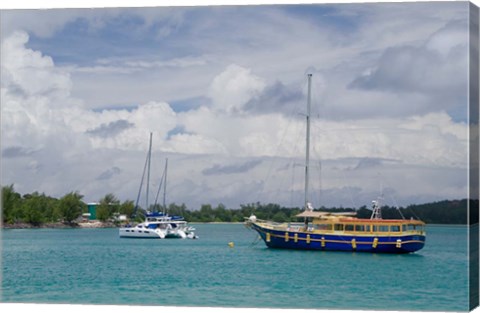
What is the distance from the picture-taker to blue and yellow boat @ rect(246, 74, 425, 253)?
24.0 metres

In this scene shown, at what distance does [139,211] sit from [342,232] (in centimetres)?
639

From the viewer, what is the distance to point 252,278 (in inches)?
886

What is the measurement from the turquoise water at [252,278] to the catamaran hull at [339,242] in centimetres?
22

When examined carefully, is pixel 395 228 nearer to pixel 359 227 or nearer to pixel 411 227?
pixel 359 227

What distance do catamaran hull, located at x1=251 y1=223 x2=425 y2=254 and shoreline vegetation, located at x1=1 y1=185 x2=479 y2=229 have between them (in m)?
1.30

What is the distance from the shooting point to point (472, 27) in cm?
1944

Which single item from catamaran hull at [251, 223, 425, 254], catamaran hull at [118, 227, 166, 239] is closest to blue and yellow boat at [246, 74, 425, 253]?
catamaran hull at [251, 223, 425, 254]

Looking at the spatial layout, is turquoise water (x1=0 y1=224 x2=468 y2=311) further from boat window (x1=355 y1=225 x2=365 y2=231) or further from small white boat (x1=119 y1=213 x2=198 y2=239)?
small white boat (x1=119 y1=213 x2=198 y2=239)

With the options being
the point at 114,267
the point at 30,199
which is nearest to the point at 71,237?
the point at 30,199

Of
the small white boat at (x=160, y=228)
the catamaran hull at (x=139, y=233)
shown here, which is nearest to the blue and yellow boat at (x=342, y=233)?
the small white boat at (x=160, y=228)

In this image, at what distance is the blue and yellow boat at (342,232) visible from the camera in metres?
24.0

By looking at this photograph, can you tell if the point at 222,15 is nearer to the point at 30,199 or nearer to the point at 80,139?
the point at 80,139

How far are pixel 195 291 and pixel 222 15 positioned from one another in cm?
493

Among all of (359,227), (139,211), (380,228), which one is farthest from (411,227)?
(139,211)
